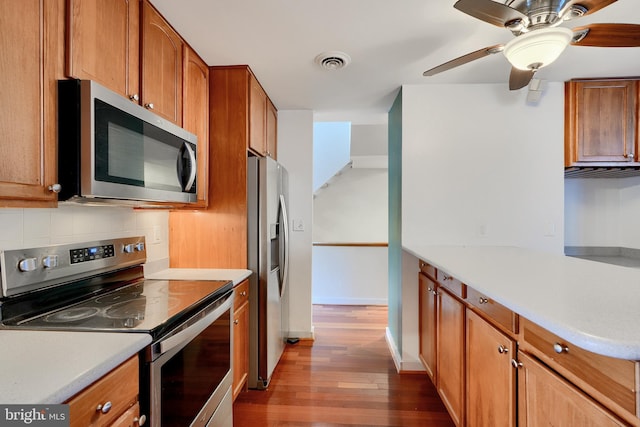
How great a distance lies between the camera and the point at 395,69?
6.92ft

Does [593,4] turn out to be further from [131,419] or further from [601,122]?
[131,419]

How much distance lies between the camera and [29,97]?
2.96 feet

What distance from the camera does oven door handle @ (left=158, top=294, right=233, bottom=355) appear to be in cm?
104

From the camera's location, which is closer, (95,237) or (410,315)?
(95,237)

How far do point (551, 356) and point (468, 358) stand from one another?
2.05 ft

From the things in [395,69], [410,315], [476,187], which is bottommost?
[410,315]

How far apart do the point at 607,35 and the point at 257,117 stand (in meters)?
2.00

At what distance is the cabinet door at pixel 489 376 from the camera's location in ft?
3.63

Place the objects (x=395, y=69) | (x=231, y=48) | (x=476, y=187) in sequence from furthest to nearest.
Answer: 1. (x=476, y=187)
2. (x=395, y=69)
3. (x=231, y=48)

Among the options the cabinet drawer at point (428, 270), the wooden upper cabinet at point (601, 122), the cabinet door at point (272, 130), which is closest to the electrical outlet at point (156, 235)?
the cabinet door at point (272, 130)

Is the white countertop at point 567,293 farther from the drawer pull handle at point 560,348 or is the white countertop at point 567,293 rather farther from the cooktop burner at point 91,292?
the cooktop burner at point 91,292

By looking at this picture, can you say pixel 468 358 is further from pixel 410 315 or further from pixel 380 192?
pixel 380 192

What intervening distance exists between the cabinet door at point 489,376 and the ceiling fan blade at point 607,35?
128cm

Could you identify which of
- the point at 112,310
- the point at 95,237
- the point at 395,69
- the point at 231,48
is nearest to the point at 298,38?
the point at 231,48
